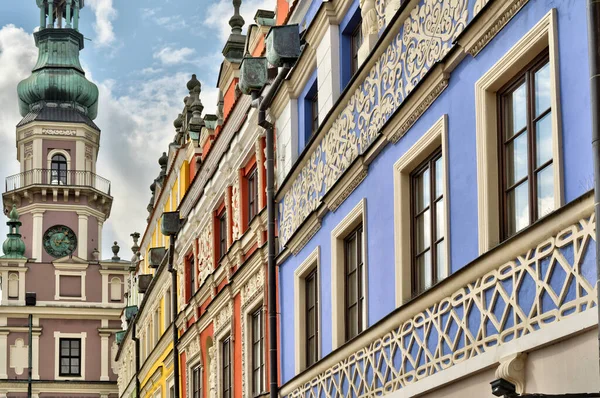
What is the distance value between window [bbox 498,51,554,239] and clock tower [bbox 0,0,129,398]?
5445 cm

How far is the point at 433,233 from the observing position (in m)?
13.9

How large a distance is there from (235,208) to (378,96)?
35.2ft

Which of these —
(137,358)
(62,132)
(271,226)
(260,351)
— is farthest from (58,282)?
(271,226)

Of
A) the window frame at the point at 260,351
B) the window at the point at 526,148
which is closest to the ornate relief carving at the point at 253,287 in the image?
the window frame at the point at 260,351

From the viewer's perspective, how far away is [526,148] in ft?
37.8

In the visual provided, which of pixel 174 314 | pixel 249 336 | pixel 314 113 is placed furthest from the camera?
pixel 174 314

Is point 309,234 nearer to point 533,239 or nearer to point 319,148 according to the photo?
point 319,148

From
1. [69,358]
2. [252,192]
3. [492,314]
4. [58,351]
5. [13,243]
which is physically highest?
[13,243]

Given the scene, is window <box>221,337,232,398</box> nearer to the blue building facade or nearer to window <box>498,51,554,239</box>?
the blue building facade

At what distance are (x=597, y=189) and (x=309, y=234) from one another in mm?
10760

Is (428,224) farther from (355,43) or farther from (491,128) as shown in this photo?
(355,43)

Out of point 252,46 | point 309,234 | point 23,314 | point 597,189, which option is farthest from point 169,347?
point 23,314

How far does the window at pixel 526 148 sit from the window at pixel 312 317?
7274mm

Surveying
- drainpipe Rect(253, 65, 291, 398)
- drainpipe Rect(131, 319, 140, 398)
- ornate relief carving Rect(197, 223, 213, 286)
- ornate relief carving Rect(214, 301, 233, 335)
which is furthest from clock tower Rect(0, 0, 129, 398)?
drainpipe Rect(253, 65, 291, 398)
